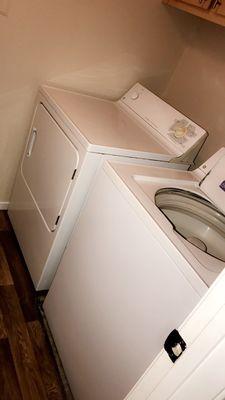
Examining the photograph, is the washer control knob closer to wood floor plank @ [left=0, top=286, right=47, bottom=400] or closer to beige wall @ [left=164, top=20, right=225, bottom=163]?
beige wall @ [left=164, top=20, right=225, bottom=163]

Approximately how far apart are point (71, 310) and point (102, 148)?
922mm

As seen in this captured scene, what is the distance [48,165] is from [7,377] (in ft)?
4.08

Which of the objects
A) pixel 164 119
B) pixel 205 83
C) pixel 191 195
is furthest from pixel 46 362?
pixel 205 83

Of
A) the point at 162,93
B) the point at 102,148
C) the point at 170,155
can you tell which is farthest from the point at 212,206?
the point at 162,93

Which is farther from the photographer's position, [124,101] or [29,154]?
[124,101]

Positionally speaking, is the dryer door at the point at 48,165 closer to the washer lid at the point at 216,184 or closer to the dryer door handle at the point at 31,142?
the dryer door handle at the point at 31,142

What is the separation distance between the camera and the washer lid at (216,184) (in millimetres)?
1803

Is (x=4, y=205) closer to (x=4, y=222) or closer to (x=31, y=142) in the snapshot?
(x=4, y=222)

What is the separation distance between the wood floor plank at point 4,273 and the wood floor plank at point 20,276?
0.9 inches

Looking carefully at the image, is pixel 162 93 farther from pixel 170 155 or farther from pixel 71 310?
pixel 71 310

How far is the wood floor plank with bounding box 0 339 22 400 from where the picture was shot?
1.67 m

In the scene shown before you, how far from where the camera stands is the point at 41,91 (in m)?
2.28

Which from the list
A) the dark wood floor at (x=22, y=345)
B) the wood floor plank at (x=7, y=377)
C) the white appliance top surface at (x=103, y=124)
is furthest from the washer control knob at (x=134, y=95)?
the wood floor plank at (x=7, y=377)

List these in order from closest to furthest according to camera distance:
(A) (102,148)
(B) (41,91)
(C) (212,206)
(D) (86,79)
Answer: (A) (102,148)
(C) (212,206)
(B) (41,91)
(D) (86,79)
